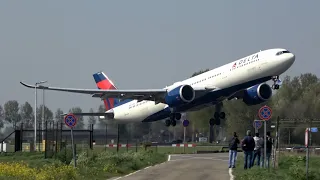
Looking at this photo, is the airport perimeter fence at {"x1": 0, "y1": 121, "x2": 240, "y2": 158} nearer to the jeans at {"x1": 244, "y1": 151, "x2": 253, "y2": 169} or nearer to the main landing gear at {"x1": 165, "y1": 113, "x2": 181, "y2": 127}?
the main landing gear at {"x1": 165, "y1": 113, "x2": 181, "y2": 127}

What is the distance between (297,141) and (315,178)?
32672 mm

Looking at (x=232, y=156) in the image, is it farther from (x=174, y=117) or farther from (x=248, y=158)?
(x=174, y=117)

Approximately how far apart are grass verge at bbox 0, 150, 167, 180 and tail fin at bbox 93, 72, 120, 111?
22194mm

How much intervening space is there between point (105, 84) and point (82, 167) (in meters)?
38.6

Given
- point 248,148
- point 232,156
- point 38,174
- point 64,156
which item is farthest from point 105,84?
point 38,174

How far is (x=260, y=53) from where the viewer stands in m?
43.2

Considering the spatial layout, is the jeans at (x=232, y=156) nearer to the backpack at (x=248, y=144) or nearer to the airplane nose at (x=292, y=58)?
the backpack at (x=248, y=144)

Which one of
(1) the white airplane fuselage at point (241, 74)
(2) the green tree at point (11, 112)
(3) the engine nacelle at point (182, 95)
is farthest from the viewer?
(2) the green tree at point (11, 112)

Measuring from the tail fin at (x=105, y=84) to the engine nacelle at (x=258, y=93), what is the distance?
57.0 ft

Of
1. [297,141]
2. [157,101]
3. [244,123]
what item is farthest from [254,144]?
[244,123]

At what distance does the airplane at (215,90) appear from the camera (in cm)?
4275

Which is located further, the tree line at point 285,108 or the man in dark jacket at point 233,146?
the tree line at point 285,108

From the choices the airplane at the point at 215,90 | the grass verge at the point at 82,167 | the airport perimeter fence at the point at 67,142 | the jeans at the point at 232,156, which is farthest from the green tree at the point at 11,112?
the jeans at the point at 232,156

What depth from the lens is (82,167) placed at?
26.9 m
